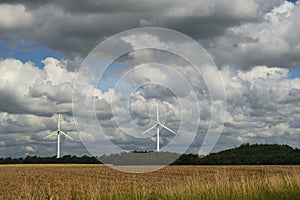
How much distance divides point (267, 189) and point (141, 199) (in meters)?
7.26

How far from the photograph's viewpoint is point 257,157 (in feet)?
400

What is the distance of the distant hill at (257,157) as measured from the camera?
4557 inches

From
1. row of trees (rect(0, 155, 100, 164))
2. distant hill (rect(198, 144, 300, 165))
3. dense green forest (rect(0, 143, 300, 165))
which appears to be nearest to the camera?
dense green forest (rect(0, 143, 300, 165))

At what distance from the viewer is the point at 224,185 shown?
25.6 m

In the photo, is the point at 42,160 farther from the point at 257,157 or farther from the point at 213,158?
the point at 257,157

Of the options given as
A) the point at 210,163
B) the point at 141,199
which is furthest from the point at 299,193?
the point at 210,163

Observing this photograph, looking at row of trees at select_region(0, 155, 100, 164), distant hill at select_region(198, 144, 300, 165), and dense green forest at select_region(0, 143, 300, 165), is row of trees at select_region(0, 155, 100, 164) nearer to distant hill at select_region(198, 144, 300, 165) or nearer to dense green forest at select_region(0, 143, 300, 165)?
dense green forest at select_region(0, 143, 300, 165)

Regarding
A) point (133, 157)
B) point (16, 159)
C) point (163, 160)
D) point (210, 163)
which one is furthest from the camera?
point (16, 159)

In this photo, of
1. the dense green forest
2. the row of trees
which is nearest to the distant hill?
the dense green forest

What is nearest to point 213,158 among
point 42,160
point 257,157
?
point 257,157

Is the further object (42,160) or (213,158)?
(42,160)

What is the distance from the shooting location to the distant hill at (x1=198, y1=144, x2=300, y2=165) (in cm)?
11575

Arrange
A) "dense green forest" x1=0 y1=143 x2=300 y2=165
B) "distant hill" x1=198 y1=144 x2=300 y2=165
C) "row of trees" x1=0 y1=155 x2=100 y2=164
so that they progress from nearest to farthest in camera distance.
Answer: "dense green forest" x1=0 y1=143 x2=300 y2=165 < "distant hill" x1=198 y1=144 x2=300 y2=165 < "row of trees" x1=0 y1=155 x2=100 y2=164

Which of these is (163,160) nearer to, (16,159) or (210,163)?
(210,163)
